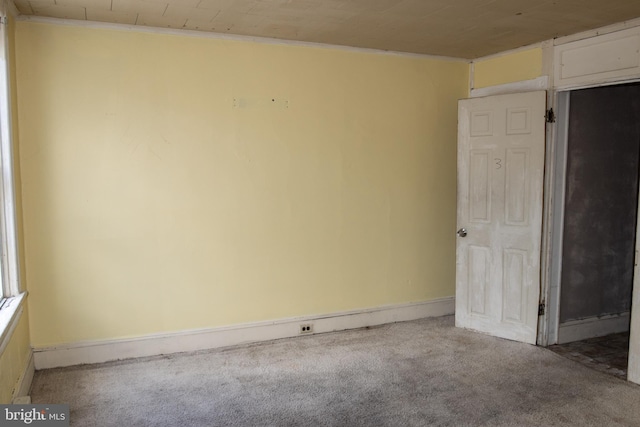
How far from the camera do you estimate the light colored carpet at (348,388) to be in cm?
299

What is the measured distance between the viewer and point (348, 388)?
3.38 m

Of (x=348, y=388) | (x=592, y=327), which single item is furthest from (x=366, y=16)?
(x=592, y=327)

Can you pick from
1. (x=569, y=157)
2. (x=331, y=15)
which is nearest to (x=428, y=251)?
(x=569, y=157)

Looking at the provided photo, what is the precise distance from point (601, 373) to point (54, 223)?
13.5 feet

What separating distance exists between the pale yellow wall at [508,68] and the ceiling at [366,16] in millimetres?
167

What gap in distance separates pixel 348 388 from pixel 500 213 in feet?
6.67

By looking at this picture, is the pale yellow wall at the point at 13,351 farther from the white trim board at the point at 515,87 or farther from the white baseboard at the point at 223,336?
the white trim board at the point at 515,87

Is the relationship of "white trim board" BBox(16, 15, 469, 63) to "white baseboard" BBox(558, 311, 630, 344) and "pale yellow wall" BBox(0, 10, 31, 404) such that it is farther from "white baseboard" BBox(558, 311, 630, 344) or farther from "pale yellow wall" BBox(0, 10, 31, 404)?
"white baseboard" BBox(558, 311, 630, 344)

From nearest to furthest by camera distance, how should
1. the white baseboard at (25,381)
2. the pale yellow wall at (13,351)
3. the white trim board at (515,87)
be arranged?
the pale yellow wall at (13,351), the white baseboard at (25,381), the white trim board at (515,87)

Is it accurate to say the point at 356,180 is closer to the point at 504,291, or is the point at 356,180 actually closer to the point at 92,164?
the point at 504,291

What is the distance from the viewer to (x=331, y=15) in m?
3.47

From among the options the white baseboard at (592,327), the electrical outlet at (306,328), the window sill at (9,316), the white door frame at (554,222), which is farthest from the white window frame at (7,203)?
the white baseboard at (592,327)

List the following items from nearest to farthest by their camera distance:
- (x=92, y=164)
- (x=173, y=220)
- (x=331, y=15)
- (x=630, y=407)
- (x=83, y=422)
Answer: (x=83, y=422)
(x=630, y=407)
(x=331, y=15)
(x=92, y=164)
(x=173, y=220)
